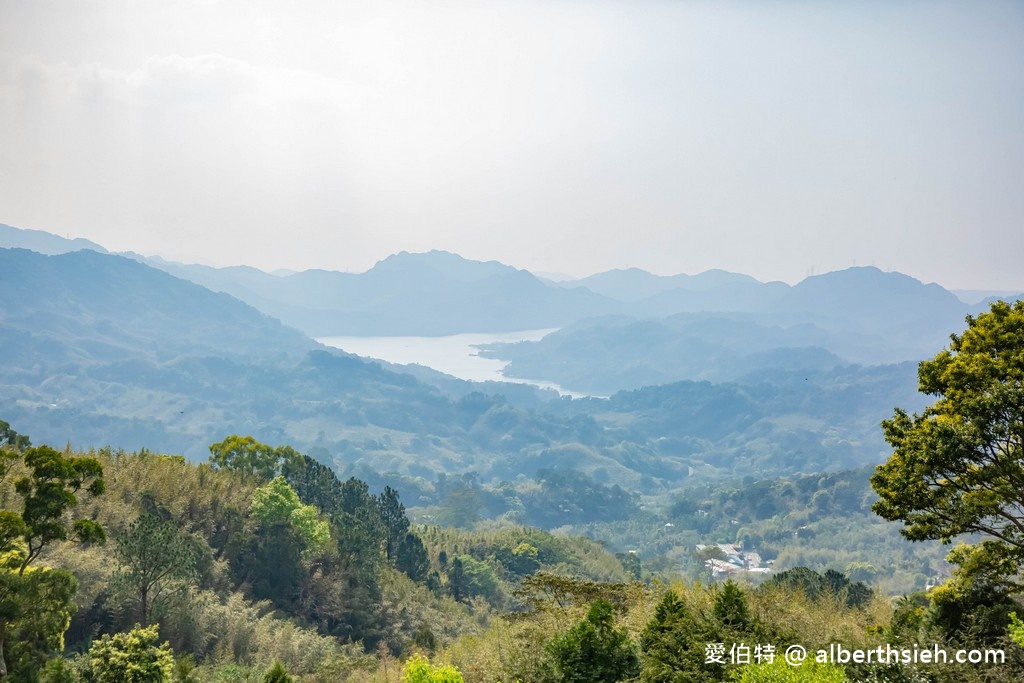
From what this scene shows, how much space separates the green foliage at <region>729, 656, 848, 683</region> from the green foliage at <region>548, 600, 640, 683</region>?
4541 millimetres

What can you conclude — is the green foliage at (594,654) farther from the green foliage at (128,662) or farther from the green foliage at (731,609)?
the green foliage at (128,662)

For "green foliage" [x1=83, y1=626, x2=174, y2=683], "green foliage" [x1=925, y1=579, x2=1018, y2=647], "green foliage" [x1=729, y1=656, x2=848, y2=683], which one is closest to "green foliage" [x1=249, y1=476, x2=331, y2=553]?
"green foliage" [x1=83, y1=626, x2=174, y2=683]

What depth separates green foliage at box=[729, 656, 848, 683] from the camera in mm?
8117

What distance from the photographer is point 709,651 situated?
11.4 meters

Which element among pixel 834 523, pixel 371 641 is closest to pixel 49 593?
pixel 371 641

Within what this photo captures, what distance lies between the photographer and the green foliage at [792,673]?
812cm

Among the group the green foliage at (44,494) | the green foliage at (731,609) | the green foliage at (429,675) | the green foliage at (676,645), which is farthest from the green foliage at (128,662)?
the green foliage at (731,609)

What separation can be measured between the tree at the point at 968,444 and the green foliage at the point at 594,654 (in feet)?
17.3

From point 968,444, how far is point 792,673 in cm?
398

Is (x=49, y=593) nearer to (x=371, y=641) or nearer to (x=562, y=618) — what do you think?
(x=562, y=618)

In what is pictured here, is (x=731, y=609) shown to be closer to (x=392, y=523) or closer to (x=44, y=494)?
(x=44, y=494)

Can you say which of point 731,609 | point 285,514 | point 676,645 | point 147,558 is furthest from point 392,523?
point 676,645

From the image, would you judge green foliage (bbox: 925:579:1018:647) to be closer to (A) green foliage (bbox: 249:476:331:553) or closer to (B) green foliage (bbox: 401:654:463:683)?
(B) green foliage (bbox: 401:654:463:683)

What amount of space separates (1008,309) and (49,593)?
15817mm
